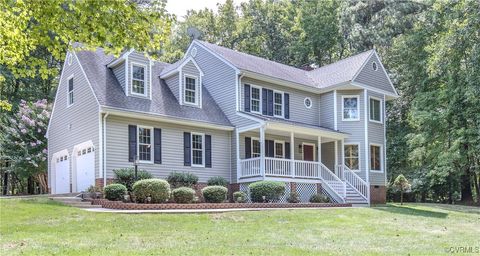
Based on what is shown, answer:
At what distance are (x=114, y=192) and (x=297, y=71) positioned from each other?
49.6 feet

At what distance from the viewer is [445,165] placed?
28.6 meters

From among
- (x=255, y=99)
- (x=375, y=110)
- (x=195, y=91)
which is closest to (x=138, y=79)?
(x=195, y=91)

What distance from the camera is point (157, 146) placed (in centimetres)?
2014

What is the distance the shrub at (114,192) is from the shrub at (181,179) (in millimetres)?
3016

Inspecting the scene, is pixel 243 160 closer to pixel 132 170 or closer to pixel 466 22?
pixel 132 170

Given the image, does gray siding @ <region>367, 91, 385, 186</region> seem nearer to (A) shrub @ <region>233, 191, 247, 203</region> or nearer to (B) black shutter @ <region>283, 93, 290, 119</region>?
(B) black shutter @ <region>283, 93, 290, 119</region>

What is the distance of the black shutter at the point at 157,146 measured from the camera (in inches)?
789

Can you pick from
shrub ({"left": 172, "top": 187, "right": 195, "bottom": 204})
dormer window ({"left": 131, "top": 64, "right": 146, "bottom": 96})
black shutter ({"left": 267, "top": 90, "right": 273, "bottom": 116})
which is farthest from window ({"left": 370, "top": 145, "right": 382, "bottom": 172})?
dormer window ({"left": 131, "top": 64, "right": 146, "bottom": 96})

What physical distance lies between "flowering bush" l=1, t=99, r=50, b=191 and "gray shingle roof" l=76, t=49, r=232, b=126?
5.92 m

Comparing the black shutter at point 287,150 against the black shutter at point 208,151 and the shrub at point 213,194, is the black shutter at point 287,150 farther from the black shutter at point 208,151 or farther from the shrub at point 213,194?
the shrub at point 213,194

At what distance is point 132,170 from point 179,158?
264 cm

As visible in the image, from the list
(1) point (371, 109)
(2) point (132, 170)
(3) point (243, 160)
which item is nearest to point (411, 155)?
(1) point (371, 109)

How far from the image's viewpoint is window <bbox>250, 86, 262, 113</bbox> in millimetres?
23781

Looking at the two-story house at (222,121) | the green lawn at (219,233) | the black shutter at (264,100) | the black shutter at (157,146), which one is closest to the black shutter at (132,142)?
the two-story house at (222,121)
